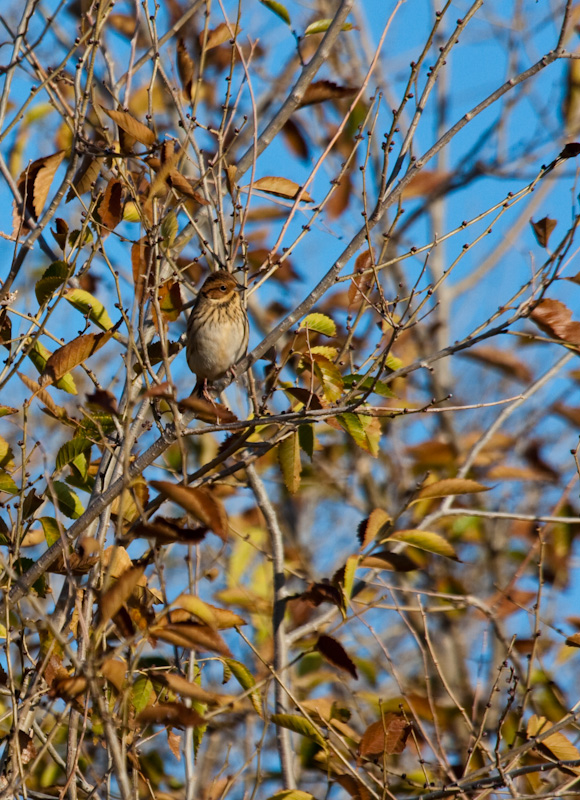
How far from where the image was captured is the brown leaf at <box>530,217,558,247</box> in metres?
3.65

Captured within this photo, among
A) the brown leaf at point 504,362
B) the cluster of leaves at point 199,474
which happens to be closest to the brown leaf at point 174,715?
the cluster of leaves at point 199,474

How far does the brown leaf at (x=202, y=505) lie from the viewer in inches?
95.5

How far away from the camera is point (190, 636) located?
8.24ft

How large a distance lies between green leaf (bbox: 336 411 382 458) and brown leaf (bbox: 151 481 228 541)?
1133 mm

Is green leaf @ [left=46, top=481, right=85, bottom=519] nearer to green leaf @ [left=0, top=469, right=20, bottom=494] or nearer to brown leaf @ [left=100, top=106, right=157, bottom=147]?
green leaf @ [left=0, top=469, right=20, bottom=494]

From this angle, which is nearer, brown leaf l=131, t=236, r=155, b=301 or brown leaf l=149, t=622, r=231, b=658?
brown leaf l=149, t=622, r=231, b=658

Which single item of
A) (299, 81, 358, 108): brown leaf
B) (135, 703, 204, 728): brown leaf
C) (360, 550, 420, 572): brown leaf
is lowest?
(135, 703, 204, 728): brown leaf

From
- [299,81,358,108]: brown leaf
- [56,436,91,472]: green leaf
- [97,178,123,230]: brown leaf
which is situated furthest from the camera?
[299,81,358,108]: brown leaf

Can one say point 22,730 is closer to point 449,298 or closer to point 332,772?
point 332,772

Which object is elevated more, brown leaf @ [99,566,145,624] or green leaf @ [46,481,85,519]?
green leaf @ [46,481,85,519]

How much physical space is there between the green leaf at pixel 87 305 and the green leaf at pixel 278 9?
5.34 ft

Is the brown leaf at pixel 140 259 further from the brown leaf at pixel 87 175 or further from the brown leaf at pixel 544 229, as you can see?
the brown leaf at pixel 544 229

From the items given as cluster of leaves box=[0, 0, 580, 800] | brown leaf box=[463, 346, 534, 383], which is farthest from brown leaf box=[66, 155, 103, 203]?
brown leaf box=[463, 346, 534, 383]

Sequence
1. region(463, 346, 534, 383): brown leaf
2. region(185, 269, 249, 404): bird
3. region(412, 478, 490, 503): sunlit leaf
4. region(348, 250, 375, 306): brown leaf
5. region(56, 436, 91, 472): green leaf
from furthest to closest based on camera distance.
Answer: region(463, 346, 534, 383): brown leaf → region(185, 269, 249, 404): bird → region(412, 478, 490, 503): sunlit leaf → region(348, 250, 375, 306): brown leaf → region(56, 436, 91, 472): green leaf
